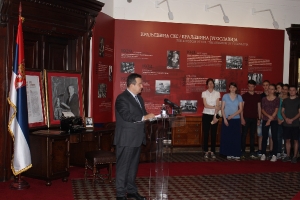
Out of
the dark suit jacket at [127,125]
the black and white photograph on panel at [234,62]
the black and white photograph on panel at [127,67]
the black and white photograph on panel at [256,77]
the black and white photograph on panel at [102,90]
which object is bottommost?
the dark suit jacket at [127,125]

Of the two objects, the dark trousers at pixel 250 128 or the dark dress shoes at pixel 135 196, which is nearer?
the dark dress shoes at pixel 135 196

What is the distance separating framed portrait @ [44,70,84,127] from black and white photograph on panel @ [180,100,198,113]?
310cm

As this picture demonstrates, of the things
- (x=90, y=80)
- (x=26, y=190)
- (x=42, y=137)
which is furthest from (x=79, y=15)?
(x=26, y=190)

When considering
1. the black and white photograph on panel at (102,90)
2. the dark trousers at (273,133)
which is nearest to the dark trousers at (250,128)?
the dark trousers at (273,133)

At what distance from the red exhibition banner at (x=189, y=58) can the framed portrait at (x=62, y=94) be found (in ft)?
5.85

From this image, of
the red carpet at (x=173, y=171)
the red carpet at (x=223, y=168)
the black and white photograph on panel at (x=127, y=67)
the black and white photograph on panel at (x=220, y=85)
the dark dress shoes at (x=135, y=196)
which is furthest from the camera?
the black and white photograph on panel at (x=220, y=85)

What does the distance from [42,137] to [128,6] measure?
14.6ft

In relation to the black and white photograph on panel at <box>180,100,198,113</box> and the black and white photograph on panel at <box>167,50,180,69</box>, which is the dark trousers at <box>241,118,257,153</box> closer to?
the black and white photograph on panel at <box>180,100,198,113</box>

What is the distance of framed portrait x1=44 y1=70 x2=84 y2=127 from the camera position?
7547 mm

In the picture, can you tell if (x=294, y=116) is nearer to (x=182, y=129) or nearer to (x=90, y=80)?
(x=182, y=129)

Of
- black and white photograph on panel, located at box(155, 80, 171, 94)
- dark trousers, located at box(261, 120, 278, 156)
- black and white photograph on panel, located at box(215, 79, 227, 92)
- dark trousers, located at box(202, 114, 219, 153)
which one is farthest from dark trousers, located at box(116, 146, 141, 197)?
black and white photograph on panel, located at box(215, 79, 227, 92)

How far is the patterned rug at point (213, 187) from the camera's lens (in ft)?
20.4

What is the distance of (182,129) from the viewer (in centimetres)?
1021

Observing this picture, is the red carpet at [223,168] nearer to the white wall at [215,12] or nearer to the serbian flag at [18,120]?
the serbian flag at [18,120]
